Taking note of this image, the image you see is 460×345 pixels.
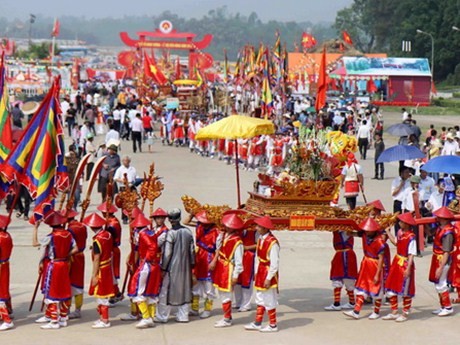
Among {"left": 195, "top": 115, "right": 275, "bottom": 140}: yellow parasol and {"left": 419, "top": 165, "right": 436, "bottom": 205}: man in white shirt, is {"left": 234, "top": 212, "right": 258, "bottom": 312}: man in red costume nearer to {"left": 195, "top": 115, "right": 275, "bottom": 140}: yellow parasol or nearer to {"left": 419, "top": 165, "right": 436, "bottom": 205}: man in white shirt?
{"left": 195, "top": 115, "right": 275, "bottom": 140}: yellow parasol

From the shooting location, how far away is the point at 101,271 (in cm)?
1176

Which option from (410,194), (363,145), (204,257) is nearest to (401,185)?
(410,194)

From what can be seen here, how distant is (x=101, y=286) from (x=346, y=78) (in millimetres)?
52723

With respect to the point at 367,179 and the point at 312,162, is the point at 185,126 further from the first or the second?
the point at 312,162

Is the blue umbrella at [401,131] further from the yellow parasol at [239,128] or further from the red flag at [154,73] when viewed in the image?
the red flag at [154,73]

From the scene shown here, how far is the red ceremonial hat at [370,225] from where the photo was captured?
474 inches

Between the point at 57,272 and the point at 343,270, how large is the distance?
11.8ft

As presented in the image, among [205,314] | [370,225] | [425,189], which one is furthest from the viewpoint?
[425,189]

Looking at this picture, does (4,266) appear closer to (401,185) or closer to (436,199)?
(401,185)

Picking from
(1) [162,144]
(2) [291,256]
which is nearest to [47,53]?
(1) [162,144]

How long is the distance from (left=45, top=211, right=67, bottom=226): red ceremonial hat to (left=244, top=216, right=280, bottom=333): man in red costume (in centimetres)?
229

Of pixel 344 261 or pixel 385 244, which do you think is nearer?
pixel 385 244

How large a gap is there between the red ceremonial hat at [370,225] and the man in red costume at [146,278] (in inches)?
99.9

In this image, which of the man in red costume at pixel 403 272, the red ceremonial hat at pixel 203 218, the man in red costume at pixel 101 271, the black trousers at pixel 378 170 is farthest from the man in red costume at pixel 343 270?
the black trousers at pixel 378 170
